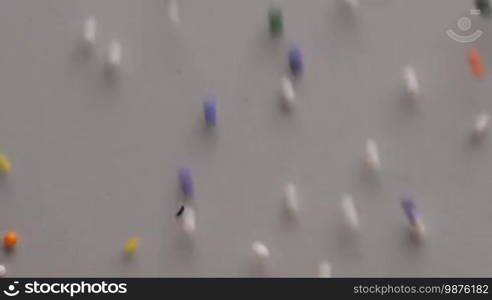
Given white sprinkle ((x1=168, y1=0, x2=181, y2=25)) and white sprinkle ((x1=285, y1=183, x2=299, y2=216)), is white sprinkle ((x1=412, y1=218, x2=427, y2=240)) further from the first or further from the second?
white sprinkle ((x1=168, y1=0, x2=181, y2=25))

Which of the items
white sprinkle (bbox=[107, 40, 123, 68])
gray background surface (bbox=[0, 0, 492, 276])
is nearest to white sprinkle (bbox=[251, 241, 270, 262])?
gray background surface (bbox=[0, 0, 492, 276])

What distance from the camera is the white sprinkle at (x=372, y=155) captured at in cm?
56

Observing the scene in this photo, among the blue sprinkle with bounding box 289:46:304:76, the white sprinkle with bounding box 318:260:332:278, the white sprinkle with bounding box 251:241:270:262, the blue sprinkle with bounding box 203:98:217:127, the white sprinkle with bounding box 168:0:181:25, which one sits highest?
the white sprinkle with bounding box 168:0:181:25

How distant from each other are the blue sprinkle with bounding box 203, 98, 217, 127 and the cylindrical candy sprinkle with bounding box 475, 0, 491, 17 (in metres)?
0.26

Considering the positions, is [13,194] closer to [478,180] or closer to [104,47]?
[104,47]

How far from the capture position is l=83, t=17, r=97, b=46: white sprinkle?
22.5 inches

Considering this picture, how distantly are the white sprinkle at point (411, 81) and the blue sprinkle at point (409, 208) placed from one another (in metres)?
0.10

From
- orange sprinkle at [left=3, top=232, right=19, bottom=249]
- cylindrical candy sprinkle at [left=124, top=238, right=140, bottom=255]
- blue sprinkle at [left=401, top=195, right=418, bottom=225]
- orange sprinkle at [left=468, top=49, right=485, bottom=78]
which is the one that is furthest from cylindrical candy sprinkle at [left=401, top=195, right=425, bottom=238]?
orange sprinkle at [left=3, top=232, right=19, bottom=249]

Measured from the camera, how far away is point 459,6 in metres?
0.56

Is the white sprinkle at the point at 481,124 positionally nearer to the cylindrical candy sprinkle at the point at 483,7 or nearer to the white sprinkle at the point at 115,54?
the cylindrical candy sprinkle at the point at 483,7

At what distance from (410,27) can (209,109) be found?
0.20 m

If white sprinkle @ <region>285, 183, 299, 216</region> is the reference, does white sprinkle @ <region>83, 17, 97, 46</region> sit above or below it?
above

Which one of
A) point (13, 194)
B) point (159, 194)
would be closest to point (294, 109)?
point (159, 194)

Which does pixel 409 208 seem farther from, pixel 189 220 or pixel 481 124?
pixel 189 220
